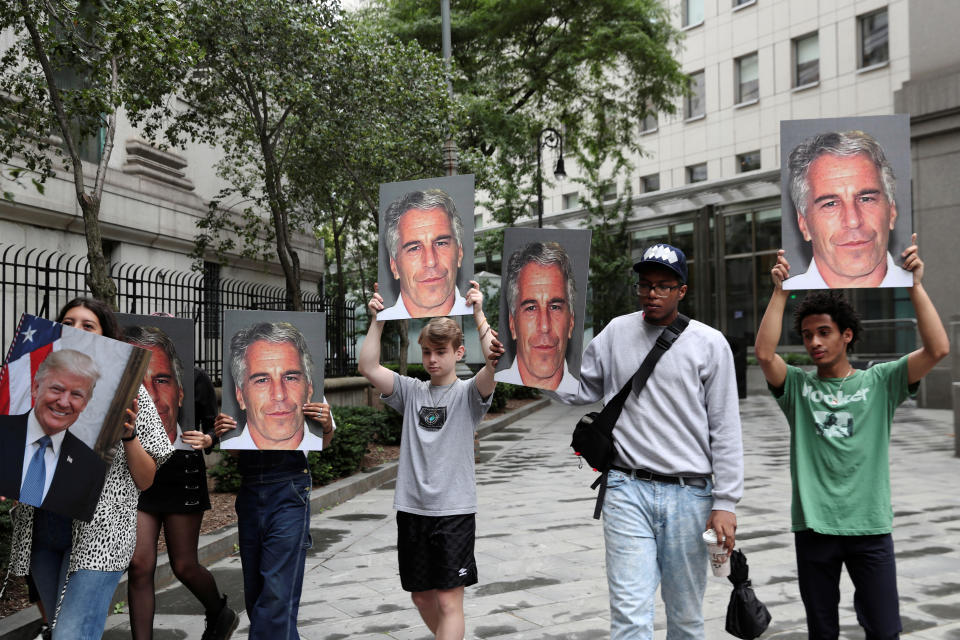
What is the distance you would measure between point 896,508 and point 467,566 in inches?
272

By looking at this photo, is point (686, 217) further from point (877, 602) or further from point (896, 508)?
point (877, 602)

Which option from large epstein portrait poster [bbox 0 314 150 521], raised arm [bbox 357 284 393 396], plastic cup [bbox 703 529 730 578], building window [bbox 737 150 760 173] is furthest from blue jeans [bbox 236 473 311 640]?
building window [bbox 737 150 760 173]

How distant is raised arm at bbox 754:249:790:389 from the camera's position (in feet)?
12.6

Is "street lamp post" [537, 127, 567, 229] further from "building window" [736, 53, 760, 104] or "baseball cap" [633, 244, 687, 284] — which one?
"baseball cap" [633, 244, 687, 284]

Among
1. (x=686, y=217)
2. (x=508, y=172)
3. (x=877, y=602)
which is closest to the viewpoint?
(x=877, y=602)

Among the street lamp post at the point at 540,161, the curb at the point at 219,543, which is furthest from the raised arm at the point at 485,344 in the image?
the street lamp post at the point at 540,161

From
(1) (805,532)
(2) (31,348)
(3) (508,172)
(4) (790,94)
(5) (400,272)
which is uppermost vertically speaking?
(4) (790,94)

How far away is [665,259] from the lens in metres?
3.83

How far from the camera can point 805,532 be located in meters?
3.89

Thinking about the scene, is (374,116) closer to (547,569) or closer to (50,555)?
(547,569)

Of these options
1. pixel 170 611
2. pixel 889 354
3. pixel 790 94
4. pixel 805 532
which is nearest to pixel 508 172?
pixel 889 354

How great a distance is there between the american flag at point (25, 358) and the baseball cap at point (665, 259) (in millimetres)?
2358

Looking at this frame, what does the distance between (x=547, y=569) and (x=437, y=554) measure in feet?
10.0

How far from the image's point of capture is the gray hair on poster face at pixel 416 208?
14.2 feet
